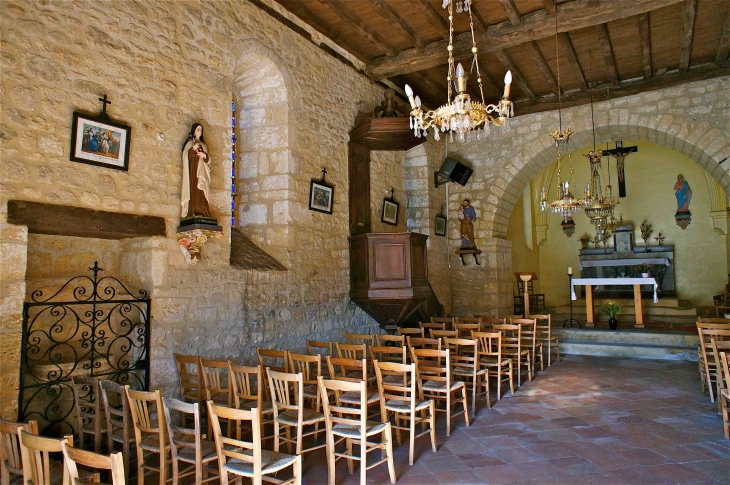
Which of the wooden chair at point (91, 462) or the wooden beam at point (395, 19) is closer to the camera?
the wooden chair at point (91, 462)

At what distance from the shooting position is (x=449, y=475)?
3.16 metres

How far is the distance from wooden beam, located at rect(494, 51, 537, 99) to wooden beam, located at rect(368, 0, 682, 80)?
649 mm

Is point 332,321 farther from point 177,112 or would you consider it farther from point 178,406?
point 178,406

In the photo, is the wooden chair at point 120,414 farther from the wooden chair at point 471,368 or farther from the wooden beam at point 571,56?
the wooden beam at point 571,56

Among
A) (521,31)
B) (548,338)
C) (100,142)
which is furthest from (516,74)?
(100,142)

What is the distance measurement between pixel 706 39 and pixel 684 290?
7.59 metres

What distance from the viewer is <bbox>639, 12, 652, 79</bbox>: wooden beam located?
6.06 m

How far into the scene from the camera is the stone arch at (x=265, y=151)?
5.58 m

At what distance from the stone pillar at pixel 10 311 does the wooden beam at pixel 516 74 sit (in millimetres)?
6147

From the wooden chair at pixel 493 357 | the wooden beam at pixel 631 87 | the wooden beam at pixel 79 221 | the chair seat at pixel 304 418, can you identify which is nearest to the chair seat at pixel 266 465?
the chair seat at pixel 304 418

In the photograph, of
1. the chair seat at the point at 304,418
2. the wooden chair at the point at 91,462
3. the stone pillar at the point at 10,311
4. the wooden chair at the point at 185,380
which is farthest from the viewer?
the wooden chair at the point at 185,380

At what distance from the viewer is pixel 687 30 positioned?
6.14 meters

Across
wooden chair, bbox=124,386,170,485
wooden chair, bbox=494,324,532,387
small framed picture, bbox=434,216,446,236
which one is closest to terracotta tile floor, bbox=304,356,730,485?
wooden chair, bbox=494,324,532,387

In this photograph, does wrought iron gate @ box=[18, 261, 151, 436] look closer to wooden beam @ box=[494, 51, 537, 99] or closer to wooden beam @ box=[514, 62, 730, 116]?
wooden beam @ box=[494, 51, 537, 99]
